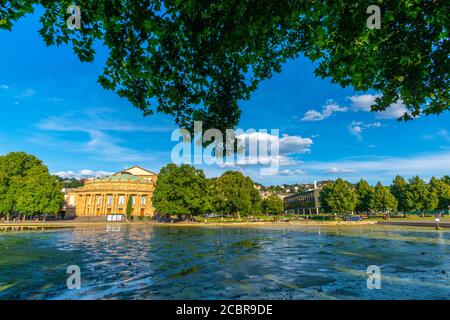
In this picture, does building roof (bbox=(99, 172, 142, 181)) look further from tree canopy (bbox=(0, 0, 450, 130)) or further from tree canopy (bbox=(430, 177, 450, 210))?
tree canopy (bbox=(0, 0, 450, 130))

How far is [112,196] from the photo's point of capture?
104 meters

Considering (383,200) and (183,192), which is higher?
(183,192)

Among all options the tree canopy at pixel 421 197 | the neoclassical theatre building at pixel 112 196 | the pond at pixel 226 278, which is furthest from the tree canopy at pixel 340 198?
the pond at pixel 226 278

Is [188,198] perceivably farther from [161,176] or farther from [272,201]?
[272,201]

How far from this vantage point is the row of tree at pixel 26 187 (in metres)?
66.5

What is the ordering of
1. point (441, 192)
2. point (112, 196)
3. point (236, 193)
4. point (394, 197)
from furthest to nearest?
1. point (112, 196)
2. point (394, 197)
3. point (236, 193)
4. point (441, 192)

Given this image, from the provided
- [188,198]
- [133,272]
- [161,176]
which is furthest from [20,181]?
[133,272]

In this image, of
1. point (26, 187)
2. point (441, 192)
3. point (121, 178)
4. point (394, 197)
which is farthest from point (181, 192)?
point (441, 192)

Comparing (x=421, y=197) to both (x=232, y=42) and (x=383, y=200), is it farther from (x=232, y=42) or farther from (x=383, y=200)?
(x=232, y=42)

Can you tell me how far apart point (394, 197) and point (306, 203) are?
76.6m

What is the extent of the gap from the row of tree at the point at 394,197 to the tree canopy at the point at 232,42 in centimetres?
8303

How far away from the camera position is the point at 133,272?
38.0ft

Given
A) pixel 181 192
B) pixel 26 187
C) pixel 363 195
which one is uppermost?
pixel 363 195
